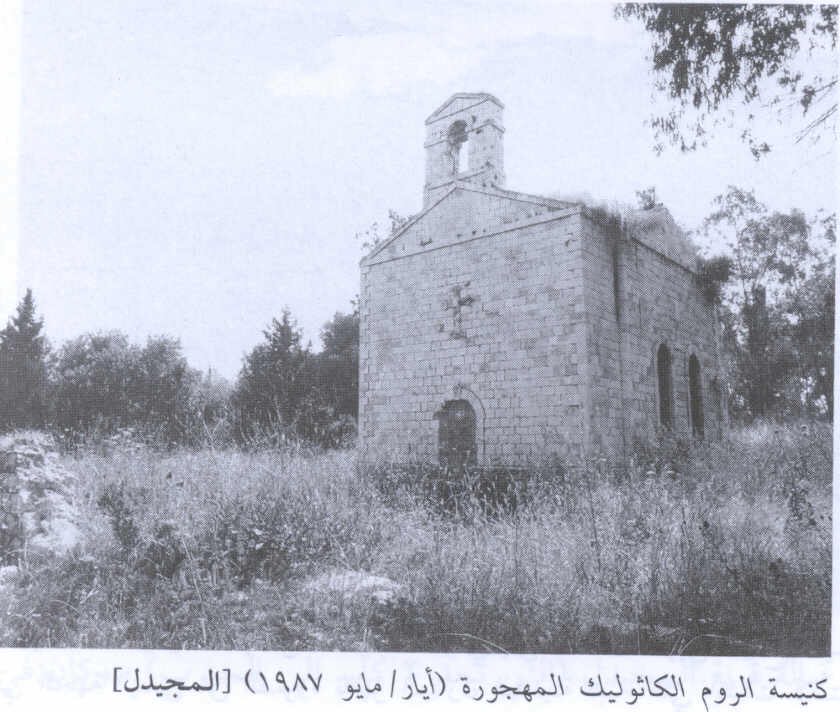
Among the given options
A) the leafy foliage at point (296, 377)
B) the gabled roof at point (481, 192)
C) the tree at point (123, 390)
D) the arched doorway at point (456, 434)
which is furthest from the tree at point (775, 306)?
the leafy foliage at point (296, 377)

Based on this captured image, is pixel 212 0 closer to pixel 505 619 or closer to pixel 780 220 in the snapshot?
pixel 505 619

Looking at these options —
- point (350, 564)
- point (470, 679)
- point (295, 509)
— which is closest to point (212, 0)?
point (295, 509)

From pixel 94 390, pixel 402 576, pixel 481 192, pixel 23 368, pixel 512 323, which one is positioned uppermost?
pixel 481 192

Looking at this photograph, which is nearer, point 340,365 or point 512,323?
point 512,323

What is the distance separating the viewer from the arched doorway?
33.8 feet

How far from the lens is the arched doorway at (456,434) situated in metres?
10.3

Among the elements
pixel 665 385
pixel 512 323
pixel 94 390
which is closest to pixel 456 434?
pixel 512 323

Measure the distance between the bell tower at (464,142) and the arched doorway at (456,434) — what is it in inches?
168

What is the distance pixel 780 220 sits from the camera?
6.98 meters

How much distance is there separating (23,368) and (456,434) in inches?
276

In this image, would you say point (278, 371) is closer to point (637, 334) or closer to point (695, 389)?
point (637, 334)

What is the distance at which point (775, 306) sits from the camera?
929 centimetres

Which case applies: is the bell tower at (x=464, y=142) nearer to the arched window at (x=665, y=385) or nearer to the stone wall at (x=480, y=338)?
the stone wall at (x=480, y=338)

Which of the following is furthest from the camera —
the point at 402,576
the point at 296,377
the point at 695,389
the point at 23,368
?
the point at 296,377
